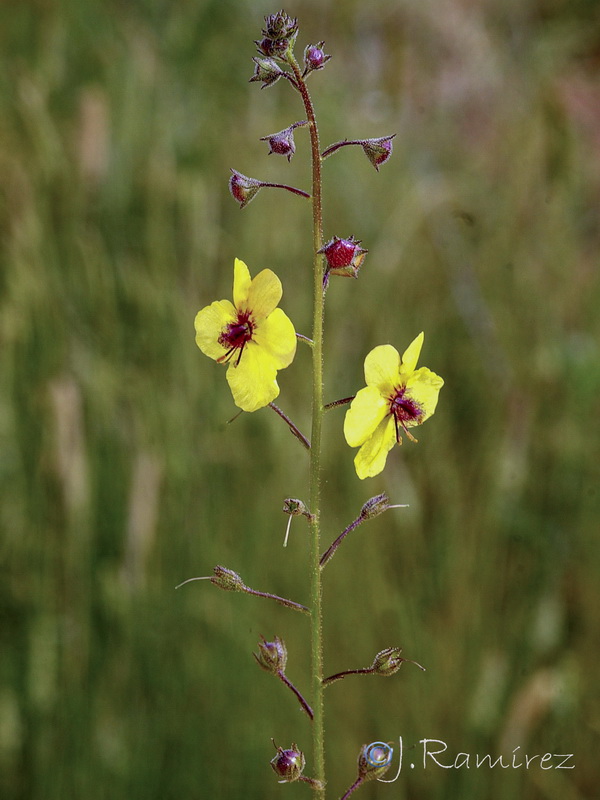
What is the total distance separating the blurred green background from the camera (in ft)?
5.84

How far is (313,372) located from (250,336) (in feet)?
0.33

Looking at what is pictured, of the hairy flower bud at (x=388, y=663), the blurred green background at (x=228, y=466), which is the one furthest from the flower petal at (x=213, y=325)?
the blurred green background at (x=228, y=466)

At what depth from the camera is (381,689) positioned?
188 centimetres

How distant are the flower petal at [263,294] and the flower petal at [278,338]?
0.04 ft

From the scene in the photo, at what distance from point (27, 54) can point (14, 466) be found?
4.52 ft

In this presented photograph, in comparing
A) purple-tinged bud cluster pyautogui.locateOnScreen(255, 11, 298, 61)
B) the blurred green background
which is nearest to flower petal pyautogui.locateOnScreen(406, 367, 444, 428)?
purple-tinged bud cluster pyautogui.locateOnScreen(255, 11, 298, 61)

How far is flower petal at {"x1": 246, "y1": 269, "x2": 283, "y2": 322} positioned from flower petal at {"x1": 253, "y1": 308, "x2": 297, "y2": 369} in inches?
0.5

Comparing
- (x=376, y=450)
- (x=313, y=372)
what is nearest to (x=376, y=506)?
(x=376, y=450)

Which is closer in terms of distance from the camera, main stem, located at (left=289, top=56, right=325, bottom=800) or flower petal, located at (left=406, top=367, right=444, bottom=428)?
main stem, located at (left=289, top=56, right=325, bottom=800)

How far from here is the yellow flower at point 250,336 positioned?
81 centimetres

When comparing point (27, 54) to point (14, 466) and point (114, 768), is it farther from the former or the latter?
point (114, 768)

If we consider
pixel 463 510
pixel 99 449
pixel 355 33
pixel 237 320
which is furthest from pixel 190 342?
pixel 355 33

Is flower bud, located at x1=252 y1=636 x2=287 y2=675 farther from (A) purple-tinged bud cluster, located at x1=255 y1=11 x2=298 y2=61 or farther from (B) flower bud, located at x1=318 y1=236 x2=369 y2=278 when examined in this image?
(A) purple-tinged bud cluster, located at x1=255 y1=11 x2=298 y2=61

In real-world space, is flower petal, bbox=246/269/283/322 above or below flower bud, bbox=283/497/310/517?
above
